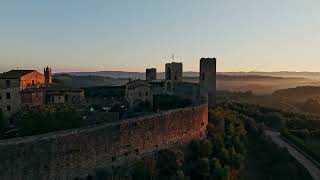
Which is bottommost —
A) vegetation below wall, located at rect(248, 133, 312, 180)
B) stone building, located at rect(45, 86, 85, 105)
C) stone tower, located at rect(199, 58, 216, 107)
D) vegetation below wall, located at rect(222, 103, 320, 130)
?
vegetation below wall, located at rect(248, 133, 312, 180)

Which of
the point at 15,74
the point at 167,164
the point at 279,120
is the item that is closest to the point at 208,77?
the point at 279,120

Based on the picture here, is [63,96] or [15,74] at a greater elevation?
[15,74]

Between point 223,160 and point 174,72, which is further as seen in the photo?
point 174,72

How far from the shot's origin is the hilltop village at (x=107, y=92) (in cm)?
3056

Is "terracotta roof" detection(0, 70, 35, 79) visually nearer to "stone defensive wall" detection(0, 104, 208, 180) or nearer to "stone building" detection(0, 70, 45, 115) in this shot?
"stone building" detection(0, 70, 45, 115)

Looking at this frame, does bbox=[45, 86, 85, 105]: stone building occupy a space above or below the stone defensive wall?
above

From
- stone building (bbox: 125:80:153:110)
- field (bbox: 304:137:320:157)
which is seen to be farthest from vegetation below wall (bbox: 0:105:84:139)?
field (bbox: 304:137:320:157)

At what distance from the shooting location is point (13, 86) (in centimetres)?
3169

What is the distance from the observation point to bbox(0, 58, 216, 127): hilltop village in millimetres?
30562

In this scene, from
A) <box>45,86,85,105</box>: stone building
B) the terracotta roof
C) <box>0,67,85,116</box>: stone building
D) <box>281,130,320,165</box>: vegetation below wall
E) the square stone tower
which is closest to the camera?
<box>281,130,320,165</box>: vegetation below wall

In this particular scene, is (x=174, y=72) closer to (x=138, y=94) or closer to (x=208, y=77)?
(x=208, y=77)

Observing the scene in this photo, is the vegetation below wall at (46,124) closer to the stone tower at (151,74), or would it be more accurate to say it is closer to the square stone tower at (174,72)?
the square stone tower at (174,72)

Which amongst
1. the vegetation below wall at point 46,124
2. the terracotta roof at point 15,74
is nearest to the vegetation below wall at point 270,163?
the vegetation below wall at point 46,124

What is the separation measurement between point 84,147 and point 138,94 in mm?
Result: 20211
